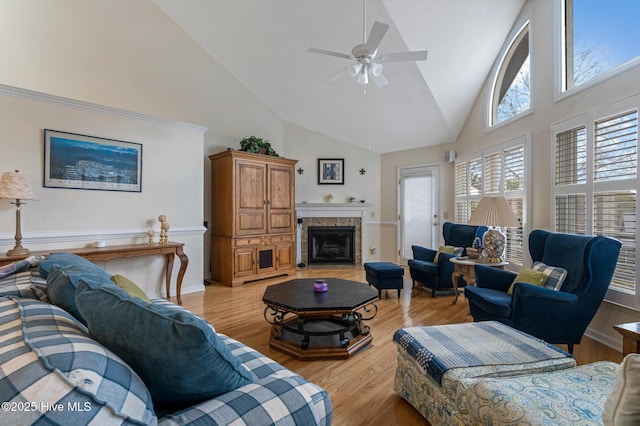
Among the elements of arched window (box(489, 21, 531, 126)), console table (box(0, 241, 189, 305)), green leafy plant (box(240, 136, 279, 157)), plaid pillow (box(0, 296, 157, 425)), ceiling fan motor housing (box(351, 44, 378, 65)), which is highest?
arched window (box(489, 21, 531, 126))

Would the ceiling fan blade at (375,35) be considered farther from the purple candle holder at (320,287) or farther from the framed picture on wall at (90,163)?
the framed picture on wall at (90,163)

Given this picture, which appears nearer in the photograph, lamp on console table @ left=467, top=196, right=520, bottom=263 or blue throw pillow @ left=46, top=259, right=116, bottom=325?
blue throw pillow @ left=46, top=259, right=116, bottom=325

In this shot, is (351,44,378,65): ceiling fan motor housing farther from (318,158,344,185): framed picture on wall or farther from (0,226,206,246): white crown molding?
(318,158,344,185): framed picture on wall

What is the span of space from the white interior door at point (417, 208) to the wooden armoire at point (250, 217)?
2.37 metres

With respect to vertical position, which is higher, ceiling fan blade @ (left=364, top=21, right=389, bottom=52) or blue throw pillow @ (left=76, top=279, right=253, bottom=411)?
ceiling fan blade @ (left=364, top=21, right=389, bottom=52)

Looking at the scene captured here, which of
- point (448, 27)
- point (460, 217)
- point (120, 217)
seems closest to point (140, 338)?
point (120, 217)

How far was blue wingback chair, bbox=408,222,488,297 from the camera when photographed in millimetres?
3982

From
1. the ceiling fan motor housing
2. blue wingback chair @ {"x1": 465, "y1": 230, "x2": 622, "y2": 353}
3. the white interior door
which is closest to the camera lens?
blue wingback chair @ {"x1": 465, "y1": 230, "x2": 622, "y2": 353}

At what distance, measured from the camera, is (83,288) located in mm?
993

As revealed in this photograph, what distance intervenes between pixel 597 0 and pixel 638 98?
1.23 metres

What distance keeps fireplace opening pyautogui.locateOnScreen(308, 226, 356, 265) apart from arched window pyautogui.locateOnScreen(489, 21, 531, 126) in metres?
3.30

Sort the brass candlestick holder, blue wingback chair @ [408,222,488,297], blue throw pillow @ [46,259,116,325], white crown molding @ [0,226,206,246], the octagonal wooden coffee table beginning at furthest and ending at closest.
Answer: blue wingback chair @ [408,222,488,297] < the brass candlestick holder < white crown molding @ [0,226,206,246] < the octagonal wooden coffee table < blue throw pillow @ [46,259,116,325]

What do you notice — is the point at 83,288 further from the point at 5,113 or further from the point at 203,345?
the point at 5,113

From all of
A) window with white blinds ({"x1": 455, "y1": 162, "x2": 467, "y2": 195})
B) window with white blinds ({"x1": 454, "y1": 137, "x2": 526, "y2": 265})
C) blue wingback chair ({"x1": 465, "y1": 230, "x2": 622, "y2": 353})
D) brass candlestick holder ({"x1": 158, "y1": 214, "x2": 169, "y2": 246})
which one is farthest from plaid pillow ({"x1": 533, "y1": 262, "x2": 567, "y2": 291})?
brass candlestick holder ({"x1": 158, "y1": 214, "x2": 169, "y2": 246})
